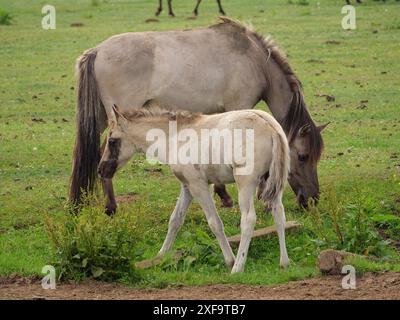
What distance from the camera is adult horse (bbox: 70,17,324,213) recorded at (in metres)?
11.6

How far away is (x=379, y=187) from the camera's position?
12609mm

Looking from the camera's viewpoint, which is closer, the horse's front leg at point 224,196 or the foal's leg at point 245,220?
the foal's leg at point 245,220

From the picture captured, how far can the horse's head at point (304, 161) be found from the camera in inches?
472

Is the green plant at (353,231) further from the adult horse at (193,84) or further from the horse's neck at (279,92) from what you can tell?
the horse's neck at (279,92)

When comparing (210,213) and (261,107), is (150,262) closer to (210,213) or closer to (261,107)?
(210,213)

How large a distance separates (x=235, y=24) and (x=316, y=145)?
6.34ft

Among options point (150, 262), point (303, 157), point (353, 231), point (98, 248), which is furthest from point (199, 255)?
point (303, 157)

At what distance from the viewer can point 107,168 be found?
410 inches

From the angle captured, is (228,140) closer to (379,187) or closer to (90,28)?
(379,187)

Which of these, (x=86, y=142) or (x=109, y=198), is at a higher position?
(x=86, y=142)

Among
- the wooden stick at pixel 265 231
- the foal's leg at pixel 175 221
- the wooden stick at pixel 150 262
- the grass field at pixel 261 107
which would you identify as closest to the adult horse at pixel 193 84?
the grass field at pixel 261 107

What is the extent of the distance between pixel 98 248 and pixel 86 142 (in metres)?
2.34

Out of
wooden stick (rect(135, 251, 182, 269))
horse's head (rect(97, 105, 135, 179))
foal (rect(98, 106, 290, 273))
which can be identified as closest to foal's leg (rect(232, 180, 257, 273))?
foal (rect(98, 106, 290, 273))

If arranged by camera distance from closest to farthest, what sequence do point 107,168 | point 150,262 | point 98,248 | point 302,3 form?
point 98,248, point 150,262, point 107,168, point 302,3
